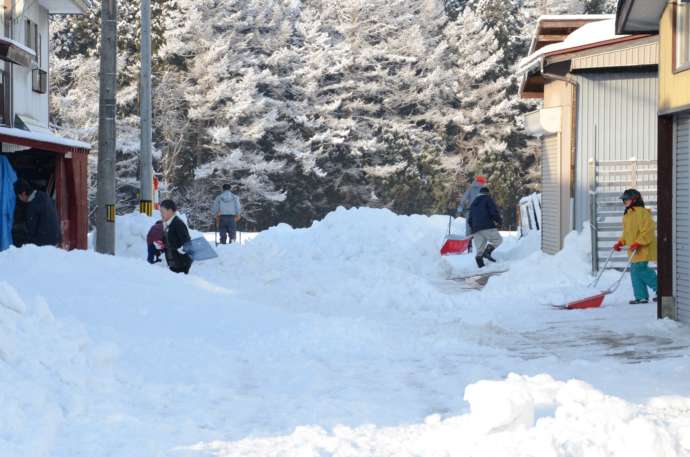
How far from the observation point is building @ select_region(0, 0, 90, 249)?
19906 mm

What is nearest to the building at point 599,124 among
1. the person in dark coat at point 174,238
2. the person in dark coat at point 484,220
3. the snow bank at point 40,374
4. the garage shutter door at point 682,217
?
the person in dark coat at point 484,220

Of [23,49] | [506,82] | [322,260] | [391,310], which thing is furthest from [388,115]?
[391,310]

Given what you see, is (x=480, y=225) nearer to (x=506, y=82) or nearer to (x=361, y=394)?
(x=361, y=394)

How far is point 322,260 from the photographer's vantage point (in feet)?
81.2

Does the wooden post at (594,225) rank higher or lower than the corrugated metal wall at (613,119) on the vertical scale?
lower

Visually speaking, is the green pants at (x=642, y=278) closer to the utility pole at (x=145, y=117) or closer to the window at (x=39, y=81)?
the utility pole at (x=145, y=117)

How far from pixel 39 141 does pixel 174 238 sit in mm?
5236

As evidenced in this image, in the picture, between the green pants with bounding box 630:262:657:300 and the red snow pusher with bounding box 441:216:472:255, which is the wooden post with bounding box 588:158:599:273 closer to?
the green pants with bounding box 630:262:657:300

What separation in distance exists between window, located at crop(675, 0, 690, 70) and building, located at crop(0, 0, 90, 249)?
10.2 metres

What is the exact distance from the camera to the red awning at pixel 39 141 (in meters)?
17.8

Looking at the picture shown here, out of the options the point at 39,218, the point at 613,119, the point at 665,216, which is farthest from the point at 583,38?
the point at 39,218

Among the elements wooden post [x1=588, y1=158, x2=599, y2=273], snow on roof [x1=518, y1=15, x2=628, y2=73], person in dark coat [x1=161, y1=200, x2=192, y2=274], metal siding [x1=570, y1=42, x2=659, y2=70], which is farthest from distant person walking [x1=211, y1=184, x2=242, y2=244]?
person in dark coat [x1=161, y1=200, x2=192, y2=274]

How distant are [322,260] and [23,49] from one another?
7.78 metres

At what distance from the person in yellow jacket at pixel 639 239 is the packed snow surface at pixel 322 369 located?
45 cm
